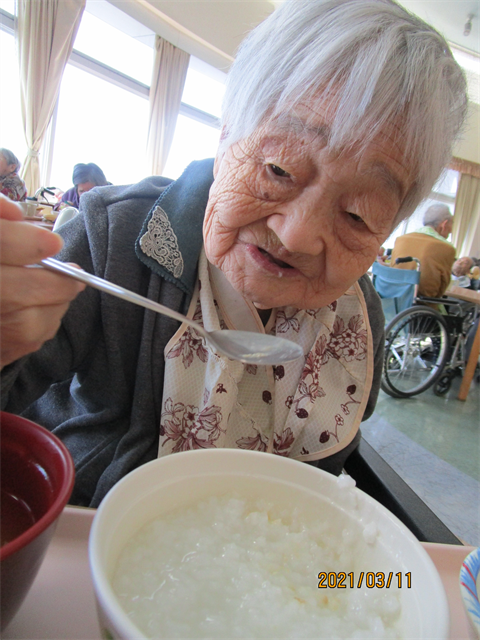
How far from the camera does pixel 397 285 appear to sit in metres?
3.10

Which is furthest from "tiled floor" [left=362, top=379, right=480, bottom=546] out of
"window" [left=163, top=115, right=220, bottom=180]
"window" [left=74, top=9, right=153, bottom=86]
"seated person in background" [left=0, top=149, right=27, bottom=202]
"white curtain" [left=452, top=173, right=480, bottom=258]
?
"white curtain" [left=452, top=173, right=480, bottom=258]

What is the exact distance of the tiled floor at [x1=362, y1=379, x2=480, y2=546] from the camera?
68.6 inches

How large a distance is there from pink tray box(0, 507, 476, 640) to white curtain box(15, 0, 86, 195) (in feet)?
20.9

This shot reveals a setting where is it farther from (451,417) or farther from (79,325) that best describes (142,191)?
(451,417)

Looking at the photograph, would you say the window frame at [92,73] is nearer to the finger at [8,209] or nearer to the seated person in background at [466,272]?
the seated person in background at [466,272]

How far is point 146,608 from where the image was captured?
1.01 feet

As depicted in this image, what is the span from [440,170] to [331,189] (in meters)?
0.25

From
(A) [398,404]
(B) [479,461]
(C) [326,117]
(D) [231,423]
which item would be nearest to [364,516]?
(D) [231,423]

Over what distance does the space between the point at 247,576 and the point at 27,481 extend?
21cm

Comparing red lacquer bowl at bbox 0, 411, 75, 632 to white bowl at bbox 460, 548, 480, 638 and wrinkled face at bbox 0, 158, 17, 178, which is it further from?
wrinkled face at bbox 0, 158, 17, 178

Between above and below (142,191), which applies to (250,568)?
below

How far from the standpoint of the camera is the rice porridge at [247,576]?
0.31 m

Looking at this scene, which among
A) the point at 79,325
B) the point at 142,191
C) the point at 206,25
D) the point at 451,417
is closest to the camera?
the point at 79,325
